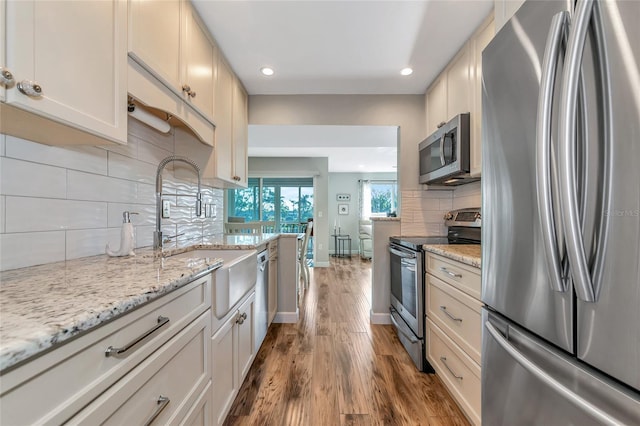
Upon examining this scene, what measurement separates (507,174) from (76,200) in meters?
1.65

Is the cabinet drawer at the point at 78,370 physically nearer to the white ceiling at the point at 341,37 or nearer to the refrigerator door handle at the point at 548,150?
the refrigerator door handle at the point at 548,150

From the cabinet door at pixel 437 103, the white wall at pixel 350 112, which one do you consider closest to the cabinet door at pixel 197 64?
the white wall at pixel 350 112

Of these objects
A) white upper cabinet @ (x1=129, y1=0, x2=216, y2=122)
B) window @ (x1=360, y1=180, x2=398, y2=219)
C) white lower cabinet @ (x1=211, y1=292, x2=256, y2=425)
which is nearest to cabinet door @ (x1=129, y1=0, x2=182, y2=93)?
white upper cabinet @ (x1=129, y1=0, x2=216, y2=122)

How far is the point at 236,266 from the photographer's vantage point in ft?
4.33

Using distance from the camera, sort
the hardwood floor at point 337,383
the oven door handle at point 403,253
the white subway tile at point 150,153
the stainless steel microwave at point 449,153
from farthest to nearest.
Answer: the oven door handle at point 403,253
the stainless steel microwave at point 449,153
the white subway tile at point 150,153
the hardwood floor at point 337,383

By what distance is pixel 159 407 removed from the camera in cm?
75

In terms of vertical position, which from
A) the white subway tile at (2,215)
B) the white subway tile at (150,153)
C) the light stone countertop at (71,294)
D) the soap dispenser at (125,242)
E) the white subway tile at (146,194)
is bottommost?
the light stone countertop at (71,294)

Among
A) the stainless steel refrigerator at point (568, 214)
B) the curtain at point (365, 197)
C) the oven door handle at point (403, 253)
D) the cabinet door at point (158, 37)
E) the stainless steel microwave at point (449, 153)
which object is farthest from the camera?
the curtain at point (365, 197)

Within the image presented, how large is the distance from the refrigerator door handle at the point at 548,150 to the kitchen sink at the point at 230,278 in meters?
1.13

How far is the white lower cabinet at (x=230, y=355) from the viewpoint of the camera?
3.84ft

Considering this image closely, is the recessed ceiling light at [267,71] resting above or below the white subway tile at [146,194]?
above

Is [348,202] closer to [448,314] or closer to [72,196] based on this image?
[448,314]

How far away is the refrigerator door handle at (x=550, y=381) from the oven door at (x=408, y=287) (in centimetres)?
102

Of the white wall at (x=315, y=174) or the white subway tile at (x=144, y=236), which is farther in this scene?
the white wall at (x=315, y=174)
